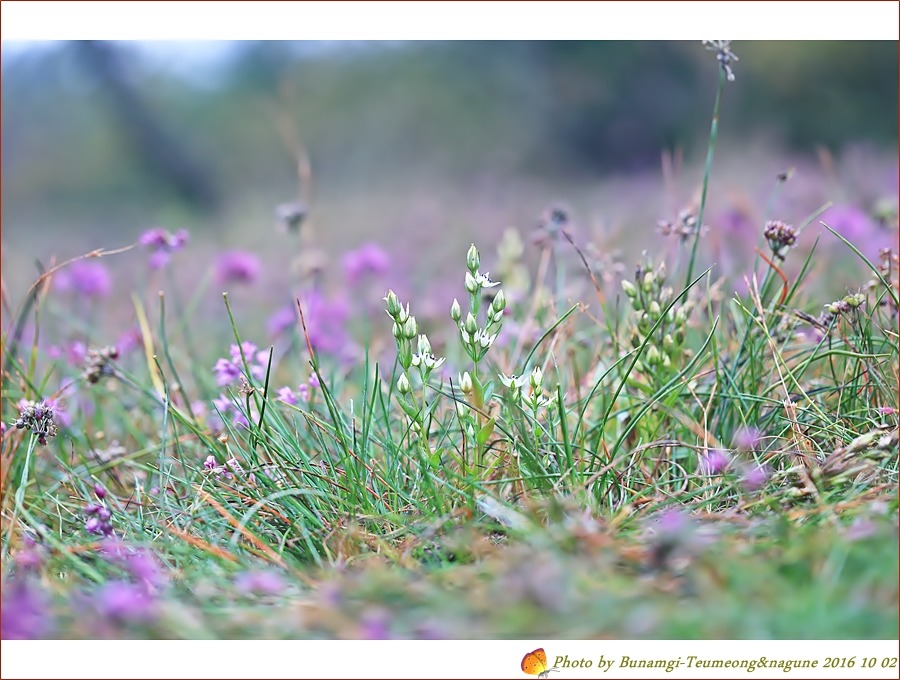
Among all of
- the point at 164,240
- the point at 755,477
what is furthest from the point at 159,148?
the point at 755,477

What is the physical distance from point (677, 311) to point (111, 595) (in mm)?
1200

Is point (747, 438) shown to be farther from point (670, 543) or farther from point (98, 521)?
point (98, 521)

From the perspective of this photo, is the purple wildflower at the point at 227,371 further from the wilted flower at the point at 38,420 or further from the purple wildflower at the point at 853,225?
the purple wildflower at the point at 853,225

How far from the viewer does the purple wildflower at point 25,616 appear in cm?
118

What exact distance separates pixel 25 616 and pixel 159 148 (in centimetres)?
868

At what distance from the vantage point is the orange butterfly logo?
1182mm

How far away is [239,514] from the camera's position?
1.54 m

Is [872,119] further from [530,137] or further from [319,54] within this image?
[319,54]

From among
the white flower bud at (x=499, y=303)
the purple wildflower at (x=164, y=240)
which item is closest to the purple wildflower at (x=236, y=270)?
the purple wildflower at (x=164, y=240)

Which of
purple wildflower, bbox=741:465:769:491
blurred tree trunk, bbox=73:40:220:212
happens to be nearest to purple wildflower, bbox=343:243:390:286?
purple wildflower, bbox=741:465:769:491

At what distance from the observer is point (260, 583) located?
4.09 feet

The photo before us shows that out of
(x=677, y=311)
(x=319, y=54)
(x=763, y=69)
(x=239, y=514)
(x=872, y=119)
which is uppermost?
(x=319, y=54)

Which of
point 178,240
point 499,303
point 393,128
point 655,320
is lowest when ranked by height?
point 655,320

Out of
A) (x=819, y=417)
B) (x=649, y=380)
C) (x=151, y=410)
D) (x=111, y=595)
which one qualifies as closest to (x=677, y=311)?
(x=649, y=380)
